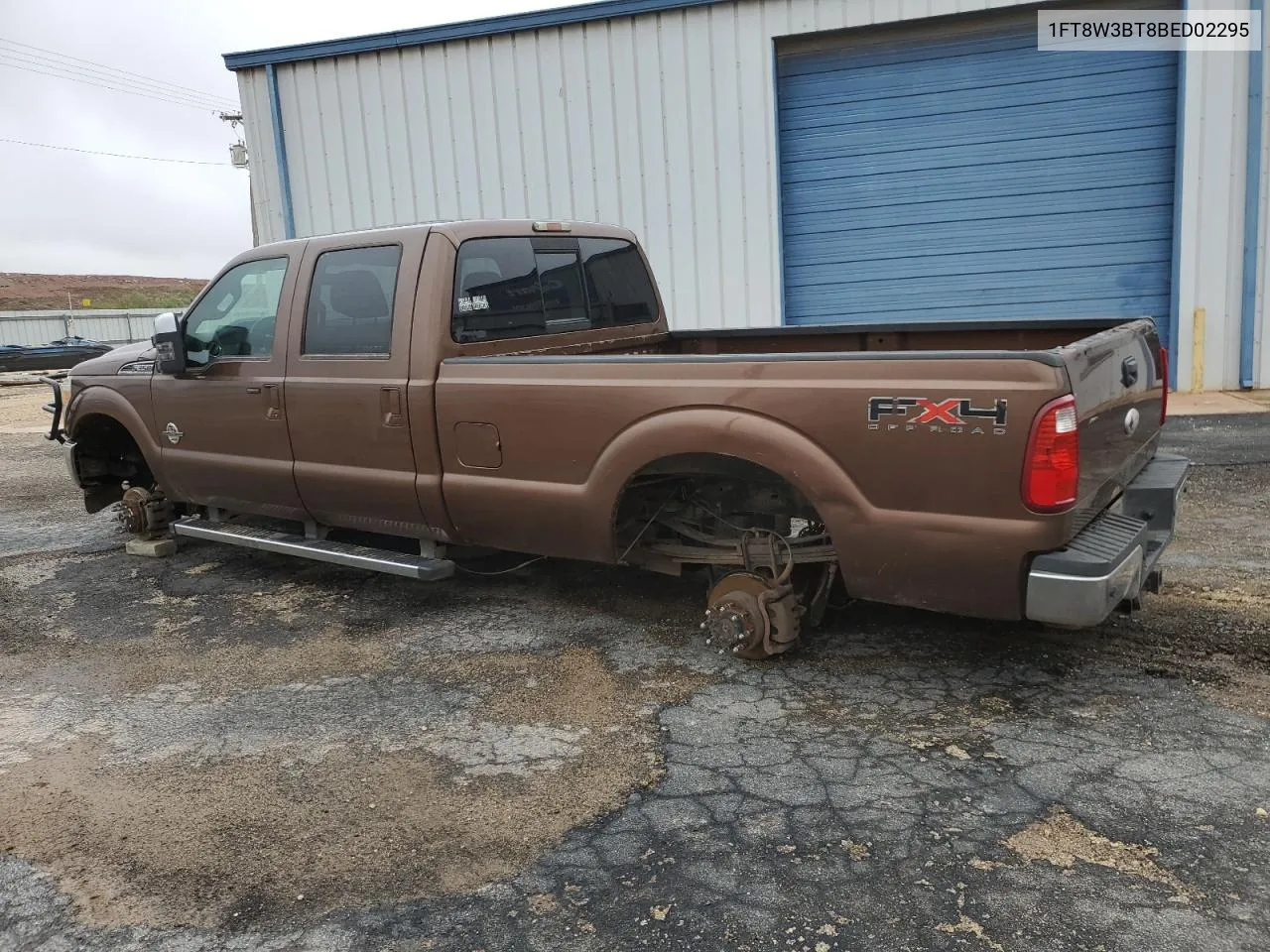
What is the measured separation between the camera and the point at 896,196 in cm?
1075

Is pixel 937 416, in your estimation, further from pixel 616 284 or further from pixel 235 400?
pixel 235 400

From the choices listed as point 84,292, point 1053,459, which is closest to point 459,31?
point 1053,459

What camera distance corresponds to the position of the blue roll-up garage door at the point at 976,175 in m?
10.1

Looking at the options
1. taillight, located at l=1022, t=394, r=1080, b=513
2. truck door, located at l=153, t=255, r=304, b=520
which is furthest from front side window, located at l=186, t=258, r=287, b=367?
taillight, located at l=1022, t=394, r=1080, b=513

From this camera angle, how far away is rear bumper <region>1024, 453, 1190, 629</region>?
3.27 metres

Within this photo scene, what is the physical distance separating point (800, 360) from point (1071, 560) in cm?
114

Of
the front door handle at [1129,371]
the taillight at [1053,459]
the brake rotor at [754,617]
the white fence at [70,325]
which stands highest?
the white fence at [70,325]

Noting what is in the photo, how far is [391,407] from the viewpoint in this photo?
189 inches

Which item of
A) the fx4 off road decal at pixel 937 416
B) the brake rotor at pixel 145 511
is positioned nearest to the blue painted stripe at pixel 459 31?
the brake rotor at pixel 145 511

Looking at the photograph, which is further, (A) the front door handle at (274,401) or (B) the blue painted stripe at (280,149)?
(B) the blue painted stripe at (280,149)

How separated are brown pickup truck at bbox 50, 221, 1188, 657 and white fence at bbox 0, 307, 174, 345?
3474cm

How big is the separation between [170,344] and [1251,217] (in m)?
9.65

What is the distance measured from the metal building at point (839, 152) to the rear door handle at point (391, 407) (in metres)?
6.86

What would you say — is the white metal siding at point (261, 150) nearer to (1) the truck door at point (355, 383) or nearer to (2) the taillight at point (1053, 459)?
(1) the truck door at point (355, 383)
